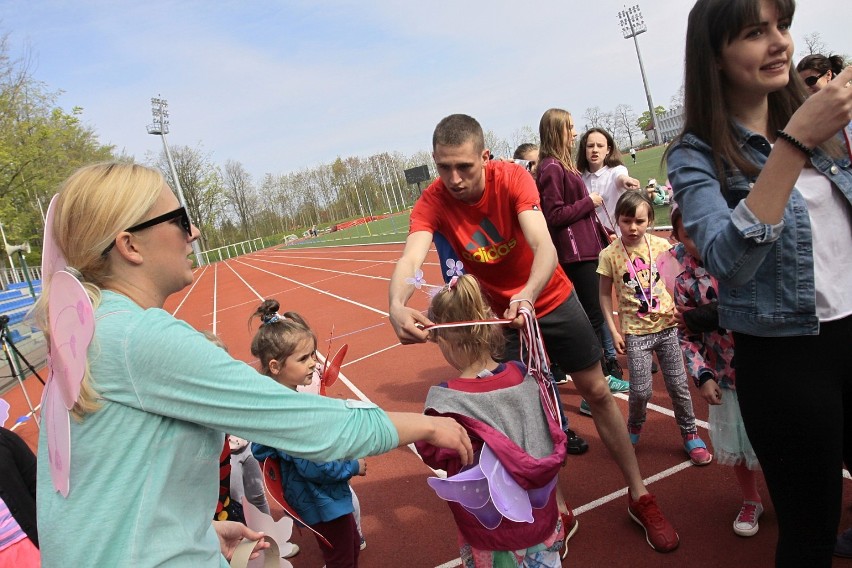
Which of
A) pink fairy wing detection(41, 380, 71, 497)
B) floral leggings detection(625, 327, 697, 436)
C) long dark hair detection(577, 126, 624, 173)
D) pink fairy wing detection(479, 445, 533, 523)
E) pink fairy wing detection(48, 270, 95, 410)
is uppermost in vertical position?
long dark hair detection(577, 126, 624, 173)

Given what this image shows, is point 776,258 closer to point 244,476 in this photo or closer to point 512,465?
point 512,465

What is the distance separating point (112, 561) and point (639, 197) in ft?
11.6

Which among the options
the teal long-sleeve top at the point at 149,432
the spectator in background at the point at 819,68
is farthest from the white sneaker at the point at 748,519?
the spectator in background at the point at 819,68

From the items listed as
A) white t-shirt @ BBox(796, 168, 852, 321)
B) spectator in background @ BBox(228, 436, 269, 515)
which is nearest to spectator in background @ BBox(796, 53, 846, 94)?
white t-shirt @ BBox(796, 168, 852, 321)

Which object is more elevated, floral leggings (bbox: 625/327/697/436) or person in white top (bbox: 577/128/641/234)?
person in white top (bbox: 577/128/641/234)

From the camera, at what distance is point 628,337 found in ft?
12.5

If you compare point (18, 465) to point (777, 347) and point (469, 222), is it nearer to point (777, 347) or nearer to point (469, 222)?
point (469, 222)

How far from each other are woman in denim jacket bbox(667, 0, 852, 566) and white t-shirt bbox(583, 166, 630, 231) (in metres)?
3.36

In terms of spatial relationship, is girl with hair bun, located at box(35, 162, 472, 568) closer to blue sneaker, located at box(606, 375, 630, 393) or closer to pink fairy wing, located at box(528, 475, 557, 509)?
pink fairy wing, located at box(528, 475, 557, 509)

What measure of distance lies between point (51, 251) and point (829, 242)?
6.77 ft

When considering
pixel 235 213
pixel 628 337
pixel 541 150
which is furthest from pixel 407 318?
pixel 235 213

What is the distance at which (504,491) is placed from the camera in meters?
2.06

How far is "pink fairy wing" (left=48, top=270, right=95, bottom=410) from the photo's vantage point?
1.23 m

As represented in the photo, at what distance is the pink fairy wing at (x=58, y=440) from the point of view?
126 centimetres
